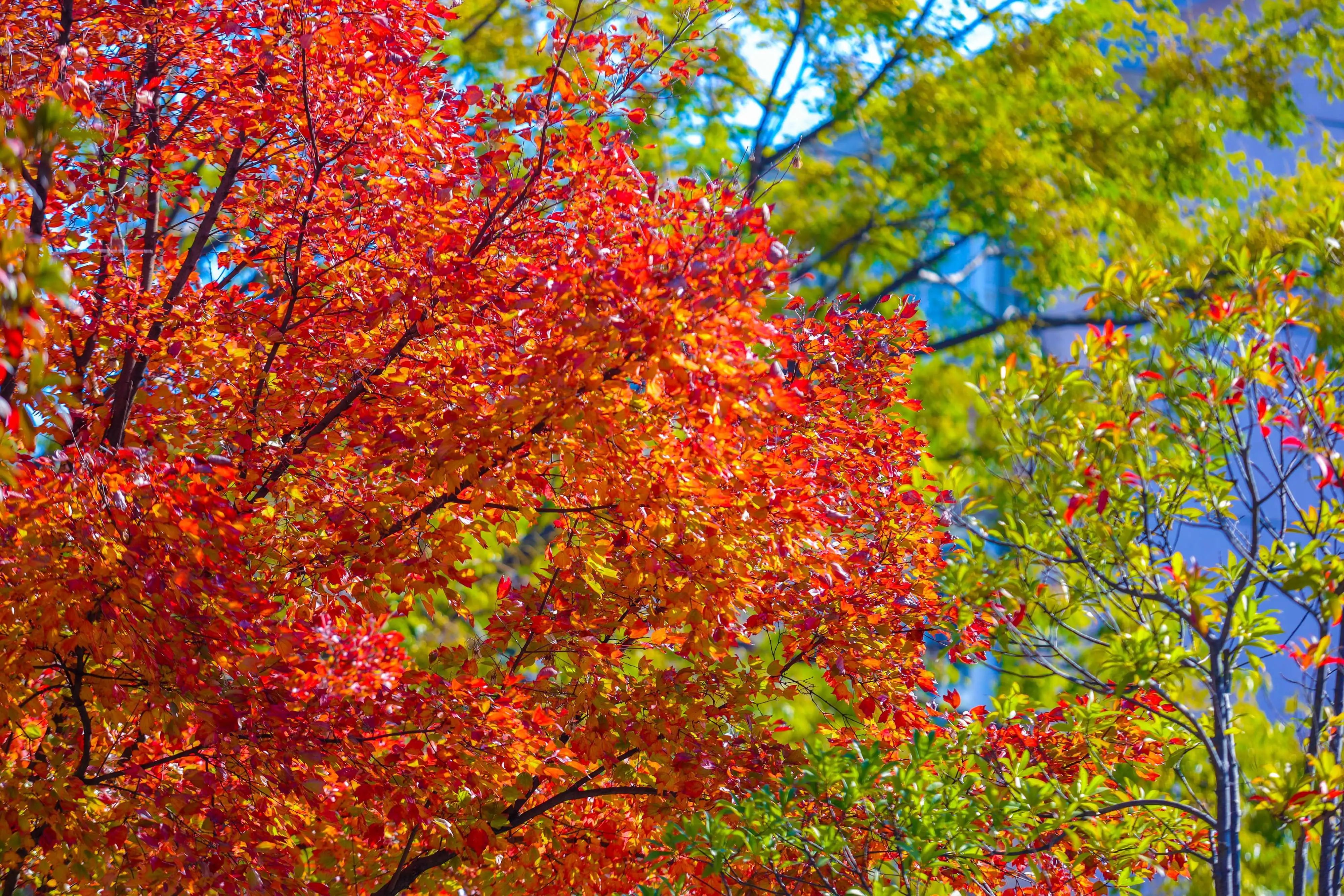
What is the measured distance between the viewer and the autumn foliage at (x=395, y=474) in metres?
3.69

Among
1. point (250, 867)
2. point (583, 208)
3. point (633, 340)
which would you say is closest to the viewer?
point (633, 340)

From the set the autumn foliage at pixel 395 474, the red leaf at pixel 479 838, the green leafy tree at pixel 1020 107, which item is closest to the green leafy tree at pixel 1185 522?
the autumn foliage at pixel 395 474

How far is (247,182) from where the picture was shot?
492 cm

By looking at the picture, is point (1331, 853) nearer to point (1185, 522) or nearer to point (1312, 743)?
point (1312, 743)

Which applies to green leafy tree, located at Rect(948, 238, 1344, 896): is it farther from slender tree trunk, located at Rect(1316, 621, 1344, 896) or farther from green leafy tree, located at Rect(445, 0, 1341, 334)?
green leafy tree, located at Rect(445, 0, 1341, 334)

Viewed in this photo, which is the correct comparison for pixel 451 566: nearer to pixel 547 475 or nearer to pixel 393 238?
pixel 547 475

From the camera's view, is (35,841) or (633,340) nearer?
(633,340)

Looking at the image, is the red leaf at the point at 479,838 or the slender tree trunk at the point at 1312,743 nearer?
the slender tree trunk at the point at 1312,743

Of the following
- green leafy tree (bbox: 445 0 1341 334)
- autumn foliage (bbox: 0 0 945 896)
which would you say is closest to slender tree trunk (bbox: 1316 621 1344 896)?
autumn foliage (bbox: 0 0 945 896)

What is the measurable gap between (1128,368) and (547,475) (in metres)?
2.42

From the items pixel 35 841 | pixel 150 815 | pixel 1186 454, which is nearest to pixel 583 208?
pixel 1186 454

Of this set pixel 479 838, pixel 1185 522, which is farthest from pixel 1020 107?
pixel 479 838

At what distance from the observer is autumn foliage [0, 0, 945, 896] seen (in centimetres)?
369

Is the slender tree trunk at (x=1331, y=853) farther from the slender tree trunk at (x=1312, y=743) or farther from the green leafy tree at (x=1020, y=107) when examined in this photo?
the green leafy tree at (x=1020, y=107)
